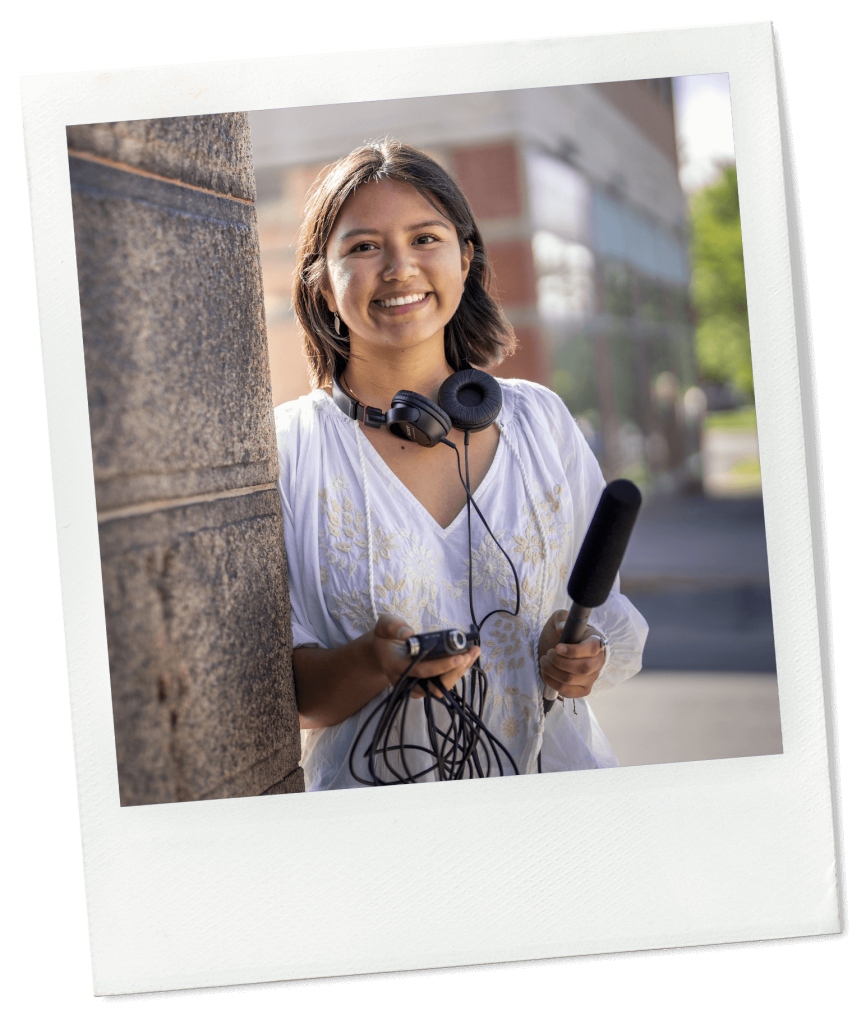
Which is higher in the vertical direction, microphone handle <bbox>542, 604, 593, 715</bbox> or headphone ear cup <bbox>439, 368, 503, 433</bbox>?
headphone ear cup <bbox>439, 368, 503, 433</bbox>

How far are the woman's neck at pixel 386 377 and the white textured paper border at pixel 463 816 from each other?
2.03 feet

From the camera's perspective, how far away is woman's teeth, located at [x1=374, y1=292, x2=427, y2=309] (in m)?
1.95

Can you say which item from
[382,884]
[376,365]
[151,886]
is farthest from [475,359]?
[151,886]

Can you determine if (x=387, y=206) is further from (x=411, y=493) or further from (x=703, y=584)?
(x=703, y=584)

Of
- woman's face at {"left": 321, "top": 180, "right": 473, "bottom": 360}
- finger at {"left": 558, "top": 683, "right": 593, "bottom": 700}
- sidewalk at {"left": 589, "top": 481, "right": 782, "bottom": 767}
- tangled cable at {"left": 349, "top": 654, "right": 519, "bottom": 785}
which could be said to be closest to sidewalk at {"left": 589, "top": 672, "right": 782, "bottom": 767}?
sidewalk at {"left": 589, "top": 481, "right": 782, "bottom": 767}

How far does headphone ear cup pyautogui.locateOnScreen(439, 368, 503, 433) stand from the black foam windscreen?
33cm

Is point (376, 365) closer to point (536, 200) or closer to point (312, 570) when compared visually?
point (312, 570)

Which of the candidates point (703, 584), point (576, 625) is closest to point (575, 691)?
point (576, 625)

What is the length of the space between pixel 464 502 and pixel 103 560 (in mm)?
798

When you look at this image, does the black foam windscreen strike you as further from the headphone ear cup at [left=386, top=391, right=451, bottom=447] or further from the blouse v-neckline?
the headphone ear cup at [left=386, top=391, right=451, bottom=447]

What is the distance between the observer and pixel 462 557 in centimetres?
198

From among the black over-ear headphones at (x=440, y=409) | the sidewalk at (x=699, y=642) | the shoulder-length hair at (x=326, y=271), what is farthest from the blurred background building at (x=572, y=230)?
the sidewalk at (x=699, y=642)

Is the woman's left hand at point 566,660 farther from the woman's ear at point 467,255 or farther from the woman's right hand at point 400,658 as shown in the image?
the woman's ear at point 467,255

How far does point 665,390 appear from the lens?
8.65 metres
